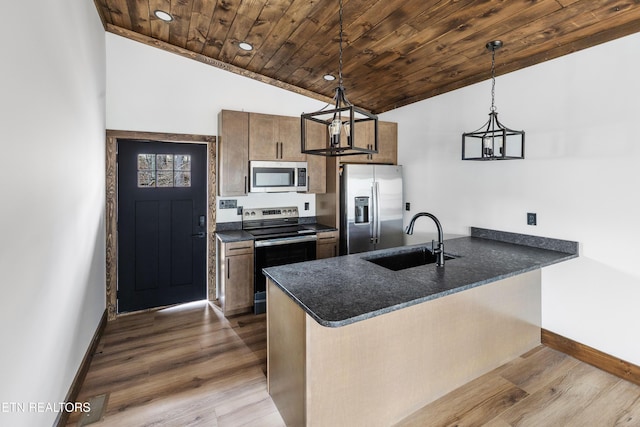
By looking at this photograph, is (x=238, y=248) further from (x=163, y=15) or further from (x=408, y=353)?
(x=163, y=15)

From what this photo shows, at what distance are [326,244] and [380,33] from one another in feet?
7.59

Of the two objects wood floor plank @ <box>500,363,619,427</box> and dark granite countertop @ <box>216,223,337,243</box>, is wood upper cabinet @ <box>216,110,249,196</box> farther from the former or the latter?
wood floor plank @ <box>500,363,619,427</box>

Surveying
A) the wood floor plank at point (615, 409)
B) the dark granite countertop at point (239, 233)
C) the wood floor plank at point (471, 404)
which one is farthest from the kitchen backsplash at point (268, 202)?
the wood floor plank at point (615, 409)

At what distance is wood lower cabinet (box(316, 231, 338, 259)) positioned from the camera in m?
3.89

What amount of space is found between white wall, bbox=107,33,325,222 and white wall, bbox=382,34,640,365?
2.49m

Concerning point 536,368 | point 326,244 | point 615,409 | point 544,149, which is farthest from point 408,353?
point 544,149

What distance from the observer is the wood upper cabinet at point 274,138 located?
12.2 ft

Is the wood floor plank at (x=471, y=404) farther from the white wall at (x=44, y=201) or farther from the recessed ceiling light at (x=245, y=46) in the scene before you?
the recessed ceiling light at (x=245, y=46)

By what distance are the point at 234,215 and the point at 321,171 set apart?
124 cm

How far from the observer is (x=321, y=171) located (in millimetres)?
4176

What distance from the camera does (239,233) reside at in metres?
3.77

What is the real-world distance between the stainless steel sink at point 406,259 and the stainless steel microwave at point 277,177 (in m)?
1.76

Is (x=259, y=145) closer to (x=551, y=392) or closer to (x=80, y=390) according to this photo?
(x=80, y=390)

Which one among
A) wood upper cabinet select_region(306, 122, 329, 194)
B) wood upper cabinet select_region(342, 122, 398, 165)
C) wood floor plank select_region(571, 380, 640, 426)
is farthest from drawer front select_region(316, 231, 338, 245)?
wood floor plank select_region(571, 380, 640, 426)
